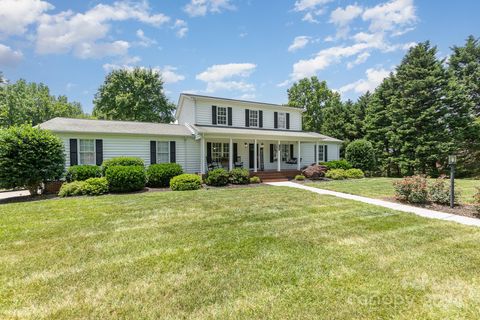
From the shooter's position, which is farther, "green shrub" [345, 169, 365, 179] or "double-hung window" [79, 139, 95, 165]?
"green shrub" [345, 169, 365, 179]

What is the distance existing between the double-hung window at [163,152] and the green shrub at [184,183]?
3193 millimetres

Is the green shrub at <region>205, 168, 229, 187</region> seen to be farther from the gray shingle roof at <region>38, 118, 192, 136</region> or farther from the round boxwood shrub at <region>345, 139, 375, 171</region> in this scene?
the round boxwood shrub at <region>345, 139, 375, 171</region>

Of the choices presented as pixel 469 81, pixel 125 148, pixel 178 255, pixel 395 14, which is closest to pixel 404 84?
pixel 469 81

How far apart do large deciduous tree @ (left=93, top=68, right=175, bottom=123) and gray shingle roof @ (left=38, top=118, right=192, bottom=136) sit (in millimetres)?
14754

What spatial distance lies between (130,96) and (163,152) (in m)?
17.5

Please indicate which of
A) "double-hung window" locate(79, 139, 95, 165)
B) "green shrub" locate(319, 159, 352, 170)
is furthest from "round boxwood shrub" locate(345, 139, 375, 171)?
"double-hung window" locate(79, 139, 95, 165)

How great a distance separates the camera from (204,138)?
1496 cm

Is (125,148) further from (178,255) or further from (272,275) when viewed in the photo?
(272,275)

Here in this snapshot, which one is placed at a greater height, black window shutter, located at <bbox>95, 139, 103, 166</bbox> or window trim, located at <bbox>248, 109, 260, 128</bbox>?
window trim, located at <bbox>248, 109, 260, 128</bbox>

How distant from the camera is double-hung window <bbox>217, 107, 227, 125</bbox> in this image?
17984 millimetres

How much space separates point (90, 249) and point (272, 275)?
128 inches

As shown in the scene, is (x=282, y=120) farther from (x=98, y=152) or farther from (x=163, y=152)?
(x=98, y=152)

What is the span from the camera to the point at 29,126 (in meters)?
10.5

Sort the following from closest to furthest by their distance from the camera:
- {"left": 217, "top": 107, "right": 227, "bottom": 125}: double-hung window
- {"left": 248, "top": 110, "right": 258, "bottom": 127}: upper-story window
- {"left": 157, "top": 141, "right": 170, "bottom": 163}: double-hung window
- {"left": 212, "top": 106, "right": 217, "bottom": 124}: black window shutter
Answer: {"left": 157, "top": 141, "right": 170, "bottom": 163}: double-hung window → {"left": 212, "top": 106, "right": 217, "bottom": 124}: black window shutter → {"left": 217, "top": 107, "right": 227, "bottom": 125}: double-hung window → {"left": 248, "top": 110, "right": 258, "bottom": 127}: upper-story window
